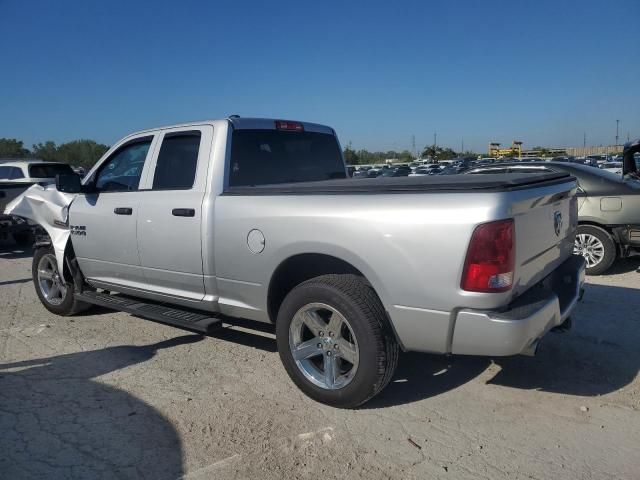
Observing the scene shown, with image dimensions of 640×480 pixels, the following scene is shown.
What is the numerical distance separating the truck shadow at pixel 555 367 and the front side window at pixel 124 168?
290cm

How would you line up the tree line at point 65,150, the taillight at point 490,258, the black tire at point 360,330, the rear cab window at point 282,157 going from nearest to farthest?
the taillight at point 490,258 → the black tire at point 360,330 → the rear cab window at point 282,157 → the tree line at point 65,150

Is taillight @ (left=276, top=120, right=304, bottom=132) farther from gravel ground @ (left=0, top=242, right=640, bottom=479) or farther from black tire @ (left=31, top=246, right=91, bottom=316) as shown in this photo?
black tire @ (left=31, top=246, right=91, bottom=316)

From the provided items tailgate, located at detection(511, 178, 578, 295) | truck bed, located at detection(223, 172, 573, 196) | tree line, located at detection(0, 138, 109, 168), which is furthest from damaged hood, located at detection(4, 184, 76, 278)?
tree line, located at detection(0, 138, 109, 168)

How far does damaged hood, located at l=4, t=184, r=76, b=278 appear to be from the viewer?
5.43m

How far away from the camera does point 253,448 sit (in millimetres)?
3012

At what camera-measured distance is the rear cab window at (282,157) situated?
14.0 feet

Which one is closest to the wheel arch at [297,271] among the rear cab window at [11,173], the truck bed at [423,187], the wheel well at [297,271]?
the wheel well at [297,271]

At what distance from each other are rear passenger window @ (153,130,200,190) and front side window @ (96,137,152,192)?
0.27 meters

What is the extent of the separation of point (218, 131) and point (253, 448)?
95.1 inches

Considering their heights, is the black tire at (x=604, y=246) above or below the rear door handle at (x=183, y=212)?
below

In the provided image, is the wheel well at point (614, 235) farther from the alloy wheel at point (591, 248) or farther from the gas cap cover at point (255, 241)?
the gas cap cover at point (255, 241)

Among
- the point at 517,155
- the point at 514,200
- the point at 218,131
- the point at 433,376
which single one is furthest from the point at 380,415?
the point at 517,155

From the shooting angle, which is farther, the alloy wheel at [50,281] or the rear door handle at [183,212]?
the alloy wheel at [50,281]

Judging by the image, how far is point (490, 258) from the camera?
278 centimetres
